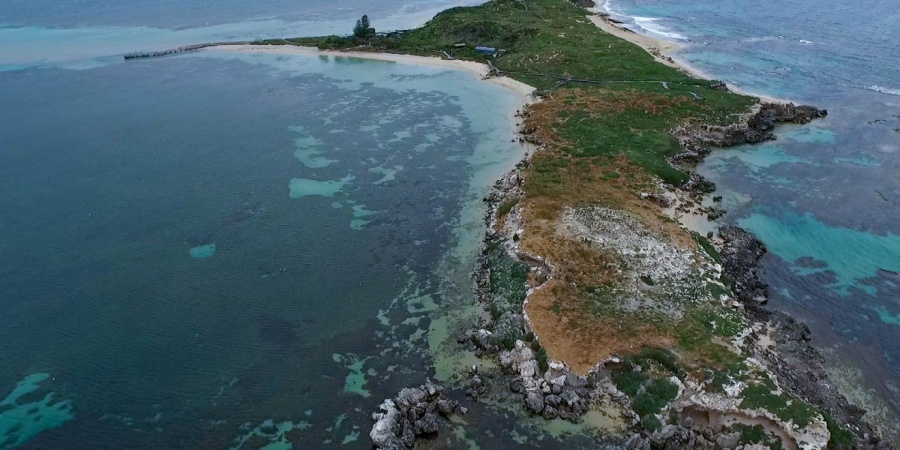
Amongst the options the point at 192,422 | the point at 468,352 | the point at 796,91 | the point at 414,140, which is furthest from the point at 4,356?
the point at 796,91

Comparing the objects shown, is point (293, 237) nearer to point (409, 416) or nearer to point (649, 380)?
point (409, 416)

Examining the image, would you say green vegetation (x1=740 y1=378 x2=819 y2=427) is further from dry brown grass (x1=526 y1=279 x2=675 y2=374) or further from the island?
dry brown grass (x1=526 y1=279 x2=675 y2=374)

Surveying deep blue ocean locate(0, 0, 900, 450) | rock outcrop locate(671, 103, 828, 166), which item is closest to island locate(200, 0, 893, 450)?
rock outcrop locate(671, 103, 828, 166)

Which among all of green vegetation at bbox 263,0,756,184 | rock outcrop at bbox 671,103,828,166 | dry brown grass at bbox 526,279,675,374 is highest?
green vegetation at bbox 263,0,756,184

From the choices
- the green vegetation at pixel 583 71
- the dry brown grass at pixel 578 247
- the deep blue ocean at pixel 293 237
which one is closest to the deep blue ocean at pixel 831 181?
the deep blue ocean at pixel 293 237

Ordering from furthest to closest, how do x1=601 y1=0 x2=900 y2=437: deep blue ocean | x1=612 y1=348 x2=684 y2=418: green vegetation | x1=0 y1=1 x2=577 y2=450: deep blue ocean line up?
x1=601 y1=0 x2=900 y2=437: deep blue ocean → x1=0 y1=1 x2=577 y2=450: deep blue ocean → x1=612 y1=348 x2=684 y2=418: green vegetation

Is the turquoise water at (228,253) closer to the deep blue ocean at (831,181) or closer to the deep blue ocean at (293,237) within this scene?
the deep blue ocean at (293,237)

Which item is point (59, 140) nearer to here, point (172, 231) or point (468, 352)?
point (172, 231)
